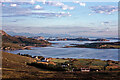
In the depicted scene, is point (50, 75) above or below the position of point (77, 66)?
above

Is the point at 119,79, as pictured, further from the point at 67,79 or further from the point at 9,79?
the point at 9,79

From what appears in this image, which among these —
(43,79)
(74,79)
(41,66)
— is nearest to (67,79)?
(74,79)

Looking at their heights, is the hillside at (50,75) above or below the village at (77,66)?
above

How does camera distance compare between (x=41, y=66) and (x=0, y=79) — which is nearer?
(x=0, y=79)

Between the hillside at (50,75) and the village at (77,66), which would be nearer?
the hillside at (50,75)

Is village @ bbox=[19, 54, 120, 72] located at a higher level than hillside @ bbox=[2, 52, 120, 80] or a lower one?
lower

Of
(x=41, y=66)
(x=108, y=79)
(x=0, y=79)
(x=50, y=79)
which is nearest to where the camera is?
(x=0, y=79)

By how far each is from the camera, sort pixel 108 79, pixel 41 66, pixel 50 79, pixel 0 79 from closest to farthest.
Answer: pixel 0 79, pixel 50 79, pixel 108 79, pixel 41 66

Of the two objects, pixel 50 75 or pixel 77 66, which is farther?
pixel 77 66

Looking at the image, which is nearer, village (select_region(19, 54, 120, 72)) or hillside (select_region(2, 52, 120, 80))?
hillside (select_region(2, 52, 120, 80))
